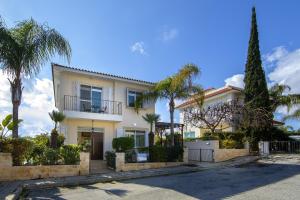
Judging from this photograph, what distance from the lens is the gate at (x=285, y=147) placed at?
89.0 feet

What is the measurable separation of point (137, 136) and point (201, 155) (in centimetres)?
514

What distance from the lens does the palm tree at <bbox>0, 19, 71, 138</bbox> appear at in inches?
561

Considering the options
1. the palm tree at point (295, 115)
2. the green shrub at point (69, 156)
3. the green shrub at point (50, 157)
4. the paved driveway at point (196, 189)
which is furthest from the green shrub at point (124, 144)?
the palm tree at point (295, 115)

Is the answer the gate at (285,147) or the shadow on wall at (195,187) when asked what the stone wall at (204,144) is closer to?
the shadow on wall at (195,187)

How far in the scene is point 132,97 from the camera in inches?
922

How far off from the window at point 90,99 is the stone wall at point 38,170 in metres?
6.08

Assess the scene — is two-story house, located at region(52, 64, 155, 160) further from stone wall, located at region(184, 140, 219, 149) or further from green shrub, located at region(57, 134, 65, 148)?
stone wall, located at region(184, 140, 219, 149)

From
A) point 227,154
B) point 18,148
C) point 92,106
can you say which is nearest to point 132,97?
point 92,106

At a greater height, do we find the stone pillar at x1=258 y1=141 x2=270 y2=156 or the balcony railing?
the balcony railing

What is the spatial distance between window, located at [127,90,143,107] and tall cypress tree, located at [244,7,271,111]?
1094 cm

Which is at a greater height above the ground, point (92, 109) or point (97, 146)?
point (92, 109)

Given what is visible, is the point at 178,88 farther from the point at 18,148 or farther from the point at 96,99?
the point at 18,148

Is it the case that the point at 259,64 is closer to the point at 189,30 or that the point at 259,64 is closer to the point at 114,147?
the point at 189,30

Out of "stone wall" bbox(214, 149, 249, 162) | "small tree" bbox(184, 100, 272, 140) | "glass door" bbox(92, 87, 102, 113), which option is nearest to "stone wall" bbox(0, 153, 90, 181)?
"glass door" bbox(92, 87, 102, 113)
